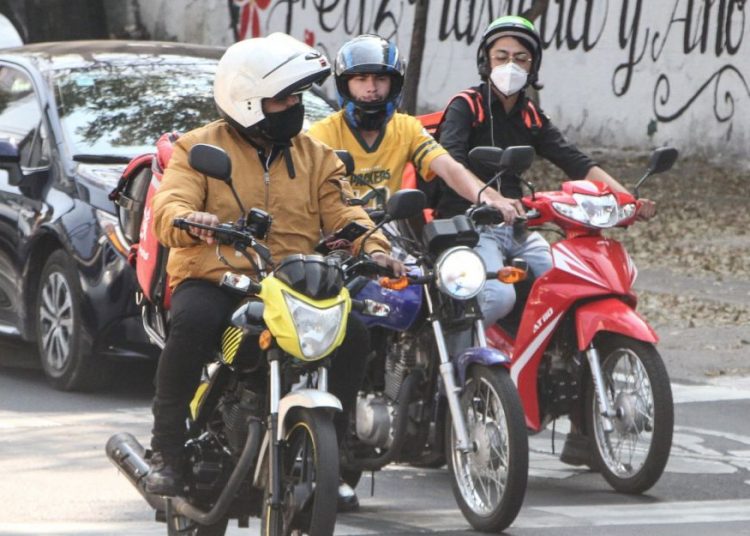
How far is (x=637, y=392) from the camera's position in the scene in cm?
693

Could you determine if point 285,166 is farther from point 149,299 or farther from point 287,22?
point 287,22

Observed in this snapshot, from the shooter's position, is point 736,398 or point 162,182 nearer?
point 162,182

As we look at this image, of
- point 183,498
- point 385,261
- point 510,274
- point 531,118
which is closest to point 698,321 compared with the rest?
point 531,118

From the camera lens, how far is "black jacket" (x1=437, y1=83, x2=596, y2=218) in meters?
7.62

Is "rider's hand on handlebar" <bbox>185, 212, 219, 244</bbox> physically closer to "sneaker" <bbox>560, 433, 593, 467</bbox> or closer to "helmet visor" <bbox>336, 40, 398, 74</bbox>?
"helmet visor" <bbox>336, 40, 398, 74</bbox>

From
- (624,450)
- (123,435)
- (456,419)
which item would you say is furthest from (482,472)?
(123,435)

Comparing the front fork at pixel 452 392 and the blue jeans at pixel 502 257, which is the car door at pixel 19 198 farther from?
the front fork at pixel 452 392

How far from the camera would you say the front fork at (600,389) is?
6965 millimetres

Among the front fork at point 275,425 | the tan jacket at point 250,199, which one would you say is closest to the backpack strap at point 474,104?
the tan jacket at point 250,199

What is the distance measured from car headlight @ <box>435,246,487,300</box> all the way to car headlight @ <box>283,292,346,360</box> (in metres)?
1.32

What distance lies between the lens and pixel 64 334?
9344mm

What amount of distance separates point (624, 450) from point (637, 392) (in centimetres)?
25

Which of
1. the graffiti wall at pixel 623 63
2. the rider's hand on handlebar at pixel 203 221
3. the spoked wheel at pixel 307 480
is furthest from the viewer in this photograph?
the graffiti wall at pixel 623 63

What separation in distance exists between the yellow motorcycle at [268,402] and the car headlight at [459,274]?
37.8 inches
